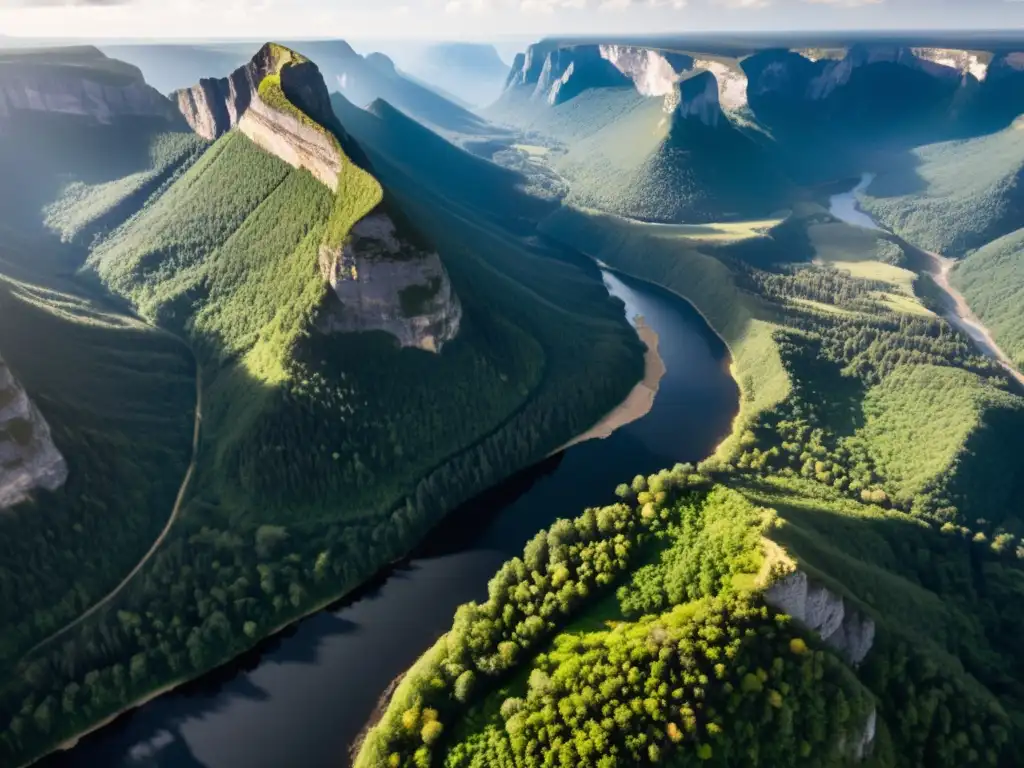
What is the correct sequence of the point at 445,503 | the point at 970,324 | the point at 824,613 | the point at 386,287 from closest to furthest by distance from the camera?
the point at 824,613, the point at 445,503, the point at 386,287, the point at 970,324

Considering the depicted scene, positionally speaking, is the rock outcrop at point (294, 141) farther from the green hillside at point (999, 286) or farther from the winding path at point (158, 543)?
the green hillside at point (999, 286)

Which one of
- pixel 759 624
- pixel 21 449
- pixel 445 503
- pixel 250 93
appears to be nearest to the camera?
pixel 759 624

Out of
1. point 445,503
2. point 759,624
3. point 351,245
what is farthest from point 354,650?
point 351,245

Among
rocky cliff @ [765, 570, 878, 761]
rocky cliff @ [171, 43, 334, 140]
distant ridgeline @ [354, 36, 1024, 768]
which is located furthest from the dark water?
rocky cliff @ [171, 43, 334, 140]

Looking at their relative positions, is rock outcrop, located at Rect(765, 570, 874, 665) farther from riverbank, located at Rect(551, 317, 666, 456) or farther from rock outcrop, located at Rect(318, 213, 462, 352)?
rock outcrop, located at Rect(318, 213, 462, 352)

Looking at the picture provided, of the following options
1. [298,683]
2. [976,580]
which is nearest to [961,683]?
[976,580]

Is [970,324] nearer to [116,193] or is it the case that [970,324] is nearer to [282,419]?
[282,419]

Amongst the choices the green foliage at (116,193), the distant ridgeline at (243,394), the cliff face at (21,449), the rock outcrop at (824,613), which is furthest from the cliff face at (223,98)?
the rock outcrop at (824,613)
